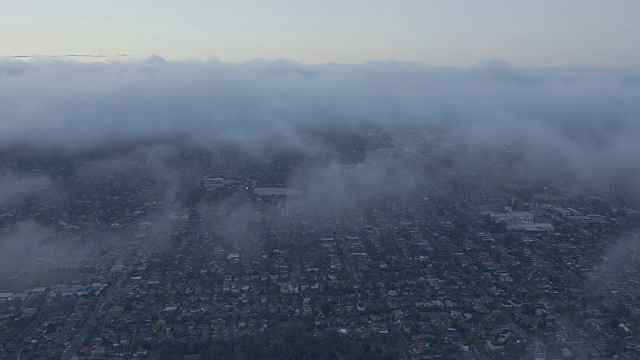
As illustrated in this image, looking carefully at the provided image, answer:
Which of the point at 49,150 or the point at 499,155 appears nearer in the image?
the point at 49,150

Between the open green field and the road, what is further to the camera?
the open green field

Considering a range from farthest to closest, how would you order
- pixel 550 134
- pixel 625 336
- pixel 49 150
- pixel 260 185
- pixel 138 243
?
pixel 550 134 < pixel 49 150 < pixel 260 185 < pixel 138 243 < pixel 625 336

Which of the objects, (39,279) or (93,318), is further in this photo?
(39,279)

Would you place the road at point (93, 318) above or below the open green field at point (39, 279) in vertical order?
below

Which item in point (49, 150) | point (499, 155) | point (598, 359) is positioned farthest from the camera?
point (499, 155)

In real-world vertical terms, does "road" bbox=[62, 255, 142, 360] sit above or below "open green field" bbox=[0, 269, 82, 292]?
below

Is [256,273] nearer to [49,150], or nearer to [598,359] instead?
[598,359]

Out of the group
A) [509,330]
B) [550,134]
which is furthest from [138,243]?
[550,134]

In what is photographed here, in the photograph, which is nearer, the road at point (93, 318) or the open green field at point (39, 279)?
the road at point (93, 318)
